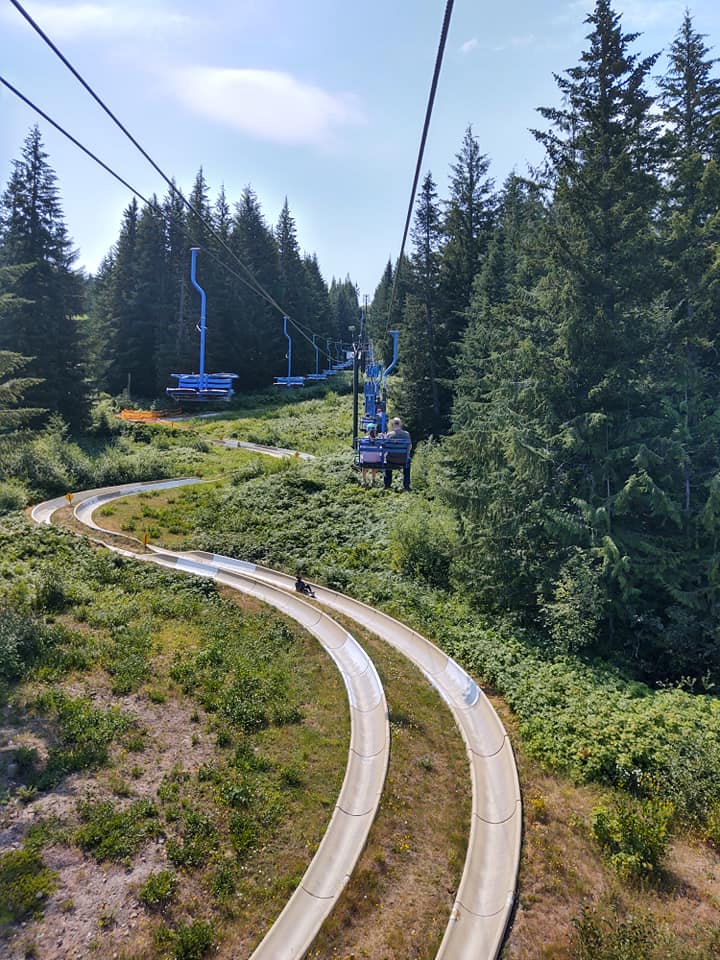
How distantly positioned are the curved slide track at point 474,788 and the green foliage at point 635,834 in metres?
1.43

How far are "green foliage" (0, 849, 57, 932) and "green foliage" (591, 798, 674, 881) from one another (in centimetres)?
867

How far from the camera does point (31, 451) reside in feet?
93.6

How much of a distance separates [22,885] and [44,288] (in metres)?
38.0

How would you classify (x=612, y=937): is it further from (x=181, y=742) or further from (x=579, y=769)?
(x=181, y=742)

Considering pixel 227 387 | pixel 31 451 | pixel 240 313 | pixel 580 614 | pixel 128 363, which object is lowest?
pixel 580 614

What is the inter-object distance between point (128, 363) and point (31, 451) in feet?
102

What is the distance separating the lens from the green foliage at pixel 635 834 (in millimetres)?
7762

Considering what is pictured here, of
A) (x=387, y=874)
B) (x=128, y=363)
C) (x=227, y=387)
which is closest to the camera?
(x=387, y=874)

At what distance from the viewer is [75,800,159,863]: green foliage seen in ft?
26.1

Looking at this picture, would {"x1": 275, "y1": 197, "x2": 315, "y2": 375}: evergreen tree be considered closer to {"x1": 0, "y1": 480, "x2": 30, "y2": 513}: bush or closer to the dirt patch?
{"x1": 0, "y1": 480, "x2": 30, "y2": 513}: bush

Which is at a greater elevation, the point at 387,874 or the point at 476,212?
the point at 476,212

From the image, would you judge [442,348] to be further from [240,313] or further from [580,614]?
[240,313]

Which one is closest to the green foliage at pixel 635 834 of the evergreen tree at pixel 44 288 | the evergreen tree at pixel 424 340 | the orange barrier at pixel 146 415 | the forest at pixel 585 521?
the forest at pixel 585 521

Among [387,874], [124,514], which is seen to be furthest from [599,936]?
[124,514]
